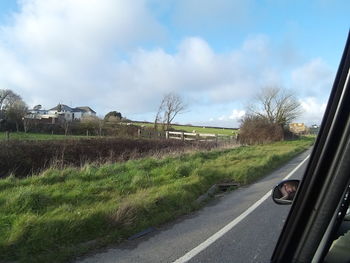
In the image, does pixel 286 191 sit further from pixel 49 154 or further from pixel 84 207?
pixel 49 154

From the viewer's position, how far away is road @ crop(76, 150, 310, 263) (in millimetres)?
5457

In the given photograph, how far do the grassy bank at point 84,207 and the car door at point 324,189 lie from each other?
13.7ft

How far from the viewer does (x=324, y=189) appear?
180 centimetres

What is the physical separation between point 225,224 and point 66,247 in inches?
119

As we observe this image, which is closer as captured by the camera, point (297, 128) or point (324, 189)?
point (324, 189)

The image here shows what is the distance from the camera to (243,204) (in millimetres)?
9469

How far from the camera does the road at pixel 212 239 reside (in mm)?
5457

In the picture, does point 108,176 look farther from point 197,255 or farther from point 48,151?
point 48,151

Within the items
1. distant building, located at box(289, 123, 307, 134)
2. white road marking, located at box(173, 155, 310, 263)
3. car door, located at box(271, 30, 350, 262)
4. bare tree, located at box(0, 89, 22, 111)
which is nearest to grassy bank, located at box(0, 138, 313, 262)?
white road marking, located at box(173, 155, 310, 263)

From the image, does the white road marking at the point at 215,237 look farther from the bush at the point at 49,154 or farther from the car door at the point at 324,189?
the bush at the point at 49,154

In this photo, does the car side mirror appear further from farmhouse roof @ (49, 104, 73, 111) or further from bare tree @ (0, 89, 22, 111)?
farmhouse roof @ (49, 104, 73, 111)

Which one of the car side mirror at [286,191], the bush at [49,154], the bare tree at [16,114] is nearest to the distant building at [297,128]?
the bush at [49,154]

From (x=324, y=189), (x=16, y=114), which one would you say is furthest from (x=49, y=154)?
(x=16, y=114)

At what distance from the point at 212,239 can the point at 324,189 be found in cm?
478
